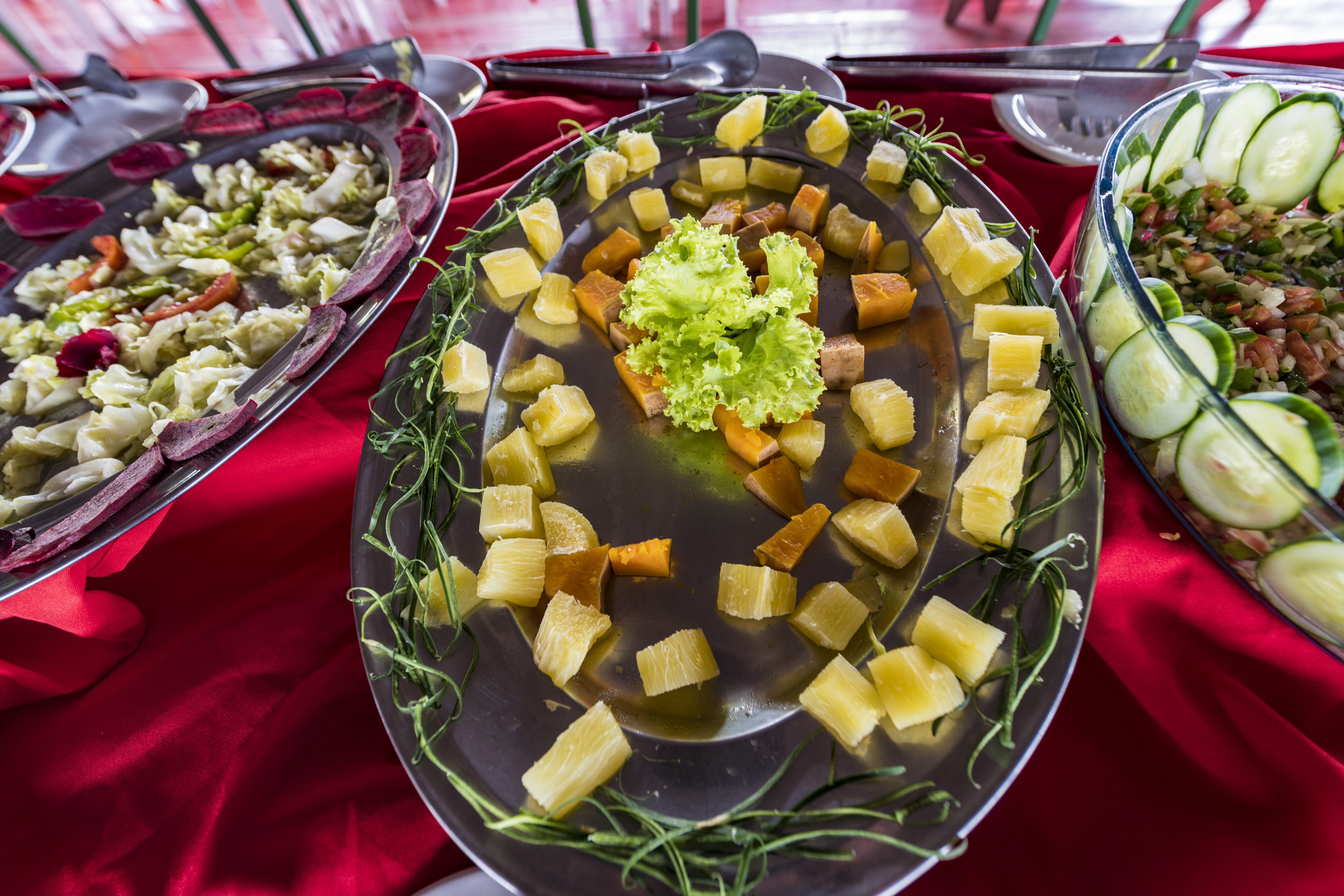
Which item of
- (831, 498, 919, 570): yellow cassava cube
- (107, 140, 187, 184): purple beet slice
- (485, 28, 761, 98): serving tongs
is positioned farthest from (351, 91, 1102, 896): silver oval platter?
(107, 140, 187, 184): purple beet slice

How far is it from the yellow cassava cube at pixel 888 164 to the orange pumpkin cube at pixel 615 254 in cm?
66

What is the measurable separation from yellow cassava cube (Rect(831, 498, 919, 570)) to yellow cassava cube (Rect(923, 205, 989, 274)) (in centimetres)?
66

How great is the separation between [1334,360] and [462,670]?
1782 millimetres

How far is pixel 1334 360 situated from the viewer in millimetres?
1270

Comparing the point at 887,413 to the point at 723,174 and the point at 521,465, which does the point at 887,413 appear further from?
the point at 723,174

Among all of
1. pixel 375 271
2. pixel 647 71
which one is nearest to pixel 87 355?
pixel 375 271

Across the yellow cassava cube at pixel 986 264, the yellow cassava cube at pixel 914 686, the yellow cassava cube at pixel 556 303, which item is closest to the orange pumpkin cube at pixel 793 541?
the yellow cassava cube at pixel 914 686

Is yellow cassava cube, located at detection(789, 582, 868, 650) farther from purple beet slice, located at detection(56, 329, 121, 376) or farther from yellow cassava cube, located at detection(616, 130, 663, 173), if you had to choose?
purple beet slice, located at detection(56, 329, 121, 376)

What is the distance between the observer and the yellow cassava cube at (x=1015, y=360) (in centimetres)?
130

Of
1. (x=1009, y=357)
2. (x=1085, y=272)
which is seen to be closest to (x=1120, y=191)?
(x=1085, y=272)

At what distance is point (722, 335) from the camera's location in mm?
1426

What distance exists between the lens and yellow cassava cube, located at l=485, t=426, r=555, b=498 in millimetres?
1393

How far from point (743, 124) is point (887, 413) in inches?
39.6

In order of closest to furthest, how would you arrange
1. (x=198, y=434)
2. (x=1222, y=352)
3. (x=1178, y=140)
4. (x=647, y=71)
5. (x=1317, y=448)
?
(x=1317, y=448) → (x=1222, y=352) → (x=198, y=434) → (x=1178, y=140) → (x=647, y=71)
